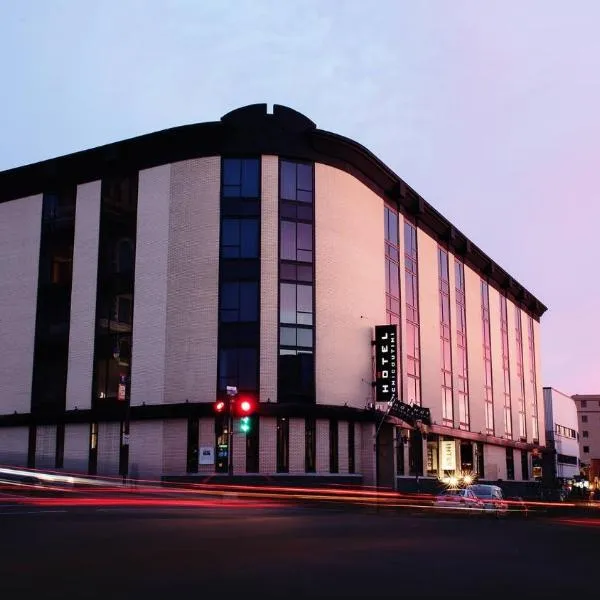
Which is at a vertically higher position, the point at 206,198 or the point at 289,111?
the point at 289,111

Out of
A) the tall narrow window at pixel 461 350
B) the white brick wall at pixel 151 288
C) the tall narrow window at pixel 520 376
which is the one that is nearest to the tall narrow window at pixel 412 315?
the tall narrow window at pixel 461 350

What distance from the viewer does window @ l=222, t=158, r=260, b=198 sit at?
47.0m

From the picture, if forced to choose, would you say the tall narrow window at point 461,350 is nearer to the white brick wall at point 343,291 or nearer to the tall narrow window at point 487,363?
the tall narrow window at point 487,363

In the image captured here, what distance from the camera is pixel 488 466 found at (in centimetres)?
7125

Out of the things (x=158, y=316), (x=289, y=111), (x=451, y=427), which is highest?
(x=289, y=111)

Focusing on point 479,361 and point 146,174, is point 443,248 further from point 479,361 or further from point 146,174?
point 146,174

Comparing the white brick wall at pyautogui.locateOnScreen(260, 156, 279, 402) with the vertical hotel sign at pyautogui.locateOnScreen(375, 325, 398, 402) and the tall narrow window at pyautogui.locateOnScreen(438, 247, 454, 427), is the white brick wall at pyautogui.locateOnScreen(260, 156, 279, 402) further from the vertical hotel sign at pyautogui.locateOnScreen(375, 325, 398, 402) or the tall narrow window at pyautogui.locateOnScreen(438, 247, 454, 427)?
the tall narrow window at pyautogui.locateOnScreen(438, 247, 454, 427)

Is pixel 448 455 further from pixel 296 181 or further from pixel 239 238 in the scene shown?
pixel 239 238

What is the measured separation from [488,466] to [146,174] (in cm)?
4097

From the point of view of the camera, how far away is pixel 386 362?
4962cm

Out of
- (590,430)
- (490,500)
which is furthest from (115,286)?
(590,430)

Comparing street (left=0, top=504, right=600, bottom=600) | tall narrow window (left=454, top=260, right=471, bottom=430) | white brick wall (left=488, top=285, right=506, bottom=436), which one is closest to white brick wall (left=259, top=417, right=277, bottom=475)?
street (left=0, top=504, right=600, bottom=600)

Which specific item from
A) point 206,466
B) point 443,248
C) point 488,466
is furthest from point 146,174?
point 488,466

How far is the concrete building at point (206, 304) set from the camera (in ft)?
147
